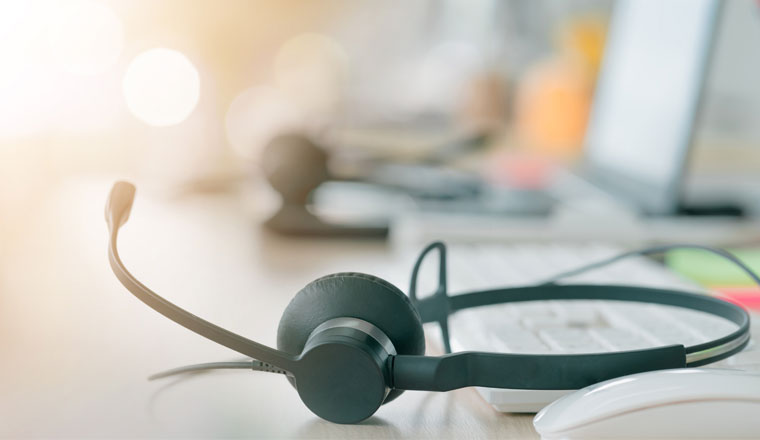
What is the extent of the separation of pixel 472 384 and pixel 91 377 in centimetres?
24

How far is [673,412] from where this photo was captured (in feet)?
1.14

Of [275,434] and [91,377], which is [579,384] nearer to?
[275,434]

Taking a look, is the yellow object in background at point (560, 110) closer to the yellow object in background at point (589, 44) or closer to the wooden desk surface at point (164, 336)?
the yellow object in background at point (589, 44)

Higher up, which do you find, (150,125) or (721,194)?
(721,194)

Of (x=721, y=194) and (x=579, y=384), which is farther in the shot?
(x=721, y=194)

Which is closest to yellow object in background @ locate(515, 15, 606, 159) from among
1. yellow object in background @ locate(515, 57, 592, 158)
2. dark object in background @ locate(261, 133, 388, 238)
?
yellow object in background @ locate(515, 57, 592, 158)

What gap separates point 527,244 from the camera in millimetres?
914

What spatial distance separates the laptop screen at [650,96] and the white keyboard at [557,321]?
24cm

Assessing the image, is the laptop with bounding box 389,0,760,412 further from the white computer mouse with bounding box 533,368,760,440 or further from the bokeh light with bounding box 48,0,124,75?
the bokeh light with bounding box 48,0,124,75

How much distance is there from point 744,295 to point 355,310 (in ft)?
1.68

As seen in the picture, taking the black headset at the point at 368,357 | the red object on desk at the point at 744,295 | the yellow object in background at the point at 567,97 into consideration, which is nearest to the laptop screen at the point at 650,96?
the red object on desk at the point at 744,295

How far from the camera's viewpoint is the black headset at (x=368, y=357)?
381mm

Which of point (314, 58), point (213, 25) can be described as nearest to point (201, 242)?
point (314, 58)

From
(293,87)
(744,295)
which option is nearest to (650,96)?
(744,295)
